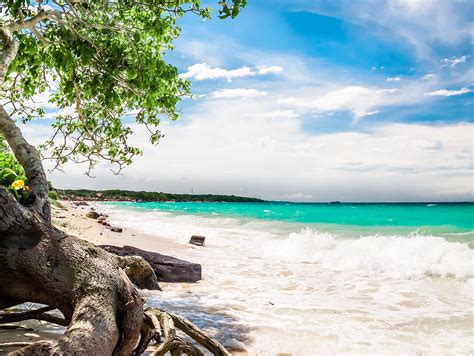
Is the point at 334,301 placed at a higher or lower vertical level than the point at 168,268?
lower

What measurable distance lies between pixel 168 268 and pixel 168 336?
21.4 feet

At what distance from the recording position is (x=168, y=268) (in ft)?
32.7

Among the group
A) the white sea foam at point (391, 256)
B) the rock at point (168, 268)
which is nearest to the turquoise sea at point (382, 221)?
the white sea foam at point (391, 256)

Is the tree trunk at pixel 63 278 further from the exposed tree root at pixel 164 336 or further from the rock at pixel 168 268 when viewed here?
the rock at pixel 168 268

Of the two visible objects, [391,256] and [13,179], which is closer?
A: [13,179]

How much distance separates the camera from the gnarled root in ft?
11.6

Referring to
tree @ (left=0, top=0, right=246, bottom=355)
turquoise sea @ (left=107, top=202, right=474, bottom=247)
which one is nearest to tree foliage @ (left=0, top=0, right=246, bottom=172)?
tree @ (left=0, top=0, right=246, bottom=355)

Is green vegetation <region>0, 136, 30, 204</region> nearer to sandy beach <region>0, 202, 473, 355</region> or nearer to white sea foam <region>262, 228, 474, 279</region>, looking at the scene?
sandy beach <region>0, 202, 473, 355</region>

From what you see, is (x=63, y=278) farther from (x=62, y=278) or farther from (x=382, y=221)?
(x=382, y=221)

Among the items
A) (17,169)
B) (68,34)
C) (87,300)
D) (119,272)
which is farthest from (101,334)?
(17,169)

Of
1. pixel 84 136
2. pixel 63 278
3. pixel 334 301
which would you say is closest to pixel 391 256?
pixel 334 301

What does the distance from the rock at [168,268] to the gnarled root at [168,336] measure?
19.4 feet

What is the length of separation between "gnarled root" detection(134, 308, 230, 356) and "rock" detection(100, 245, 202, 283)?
5910 millimetres

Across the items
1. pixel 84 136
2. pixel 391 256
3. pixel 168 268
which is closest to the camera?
pixel 84 136
